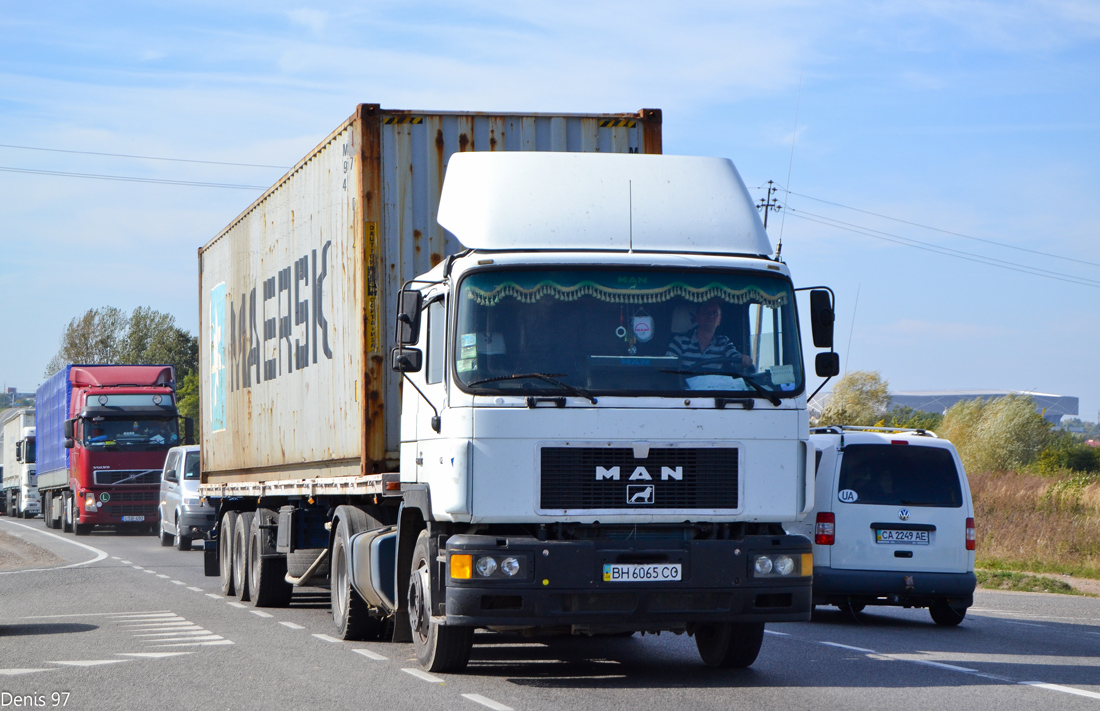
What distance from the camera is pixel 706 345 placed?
8.83 meters

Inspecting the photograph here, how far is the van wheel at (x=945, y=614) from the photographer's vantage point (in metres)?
13.3

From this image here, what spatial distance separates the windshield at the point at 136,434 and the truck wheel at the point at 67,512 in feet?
9.55

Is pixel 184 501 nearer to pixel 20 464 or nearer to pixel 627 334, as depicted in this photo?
pixel 627 334

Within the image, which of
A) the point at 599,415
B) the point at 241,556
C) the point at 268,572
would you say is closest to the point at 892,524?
the point at 599,415

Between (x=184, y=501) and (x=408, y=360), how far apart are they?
20.4 metres

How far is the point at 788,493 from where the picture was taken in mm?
8844

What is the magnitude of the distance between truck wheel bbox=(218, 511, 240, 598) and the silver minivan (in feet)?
31.3

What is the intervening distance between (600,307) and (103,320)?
111223 millimetres

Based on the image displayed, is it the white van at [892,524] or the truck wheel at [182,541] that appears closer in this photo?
the white van at [892,524]

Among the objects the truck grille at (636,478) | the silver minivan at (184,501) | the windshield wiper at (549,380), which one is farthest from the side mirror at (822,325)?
the silver minivan at (184,501)

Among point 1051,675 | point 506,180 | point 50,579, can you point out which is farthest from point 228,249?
point 1051,675

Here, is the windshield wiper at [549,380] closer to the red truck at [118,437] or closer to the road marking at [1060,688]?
the road marking at [1060,688]

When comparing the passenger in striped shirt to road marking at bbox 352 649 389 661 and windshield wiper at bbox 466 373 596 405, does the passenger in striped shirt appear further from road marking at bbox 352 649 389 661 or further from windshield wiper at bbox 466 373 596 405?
road marking at bbox 352 649 389 661

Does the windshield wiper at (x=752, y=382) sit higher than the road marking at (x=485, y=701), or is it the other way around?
the windshield wiper at (x=752, y=382)
